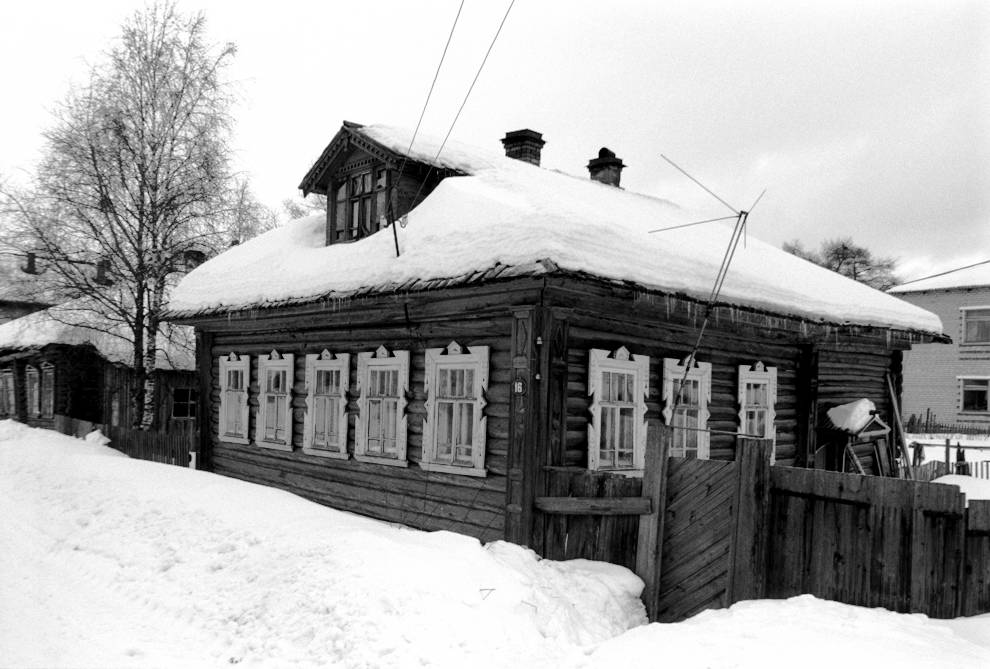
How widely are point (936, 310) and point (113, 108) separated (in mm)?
33862

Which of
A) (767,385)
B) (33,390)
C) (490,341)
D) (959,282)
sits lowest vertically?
(33,390)

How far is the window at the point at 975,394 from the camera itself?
32741mm

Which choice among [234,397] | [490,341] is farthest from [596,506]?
[234,397]

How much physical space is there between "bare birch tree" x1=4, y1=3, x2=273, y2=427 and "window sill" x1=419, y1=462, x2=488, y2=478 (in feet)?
40.5

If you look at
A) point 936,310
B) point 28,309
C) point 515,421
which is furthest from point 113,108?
point 936,310

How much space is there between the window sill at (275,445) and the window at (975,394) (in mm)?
32058

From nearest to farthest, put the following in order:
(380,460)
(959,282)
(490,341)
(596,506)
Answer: (596,506) < (490,341) < (380,460) < (959,282)

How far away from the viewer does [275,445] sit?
12.9 meters

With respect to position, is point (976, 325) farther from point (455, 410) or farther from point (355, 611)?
point (355, 611)

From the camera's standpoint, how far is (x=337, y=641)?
565 centimetres

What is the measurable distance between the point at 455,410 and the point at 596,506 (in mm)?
2629

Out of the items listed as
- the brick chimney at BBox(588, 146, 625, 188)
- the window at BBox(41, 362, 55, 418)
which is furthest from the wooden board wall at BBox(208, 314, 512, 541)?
the window at BBox(41, 362, 55, 418)

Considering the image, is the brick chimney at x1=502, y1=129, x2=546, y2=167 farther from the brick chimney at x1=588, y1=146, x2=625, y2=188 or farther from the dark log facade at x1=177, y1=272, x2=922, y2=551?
the dark log facade at x1=177, y1=272, x2=922, y2=551

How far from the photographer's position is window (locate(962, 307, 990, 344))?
107 ft
